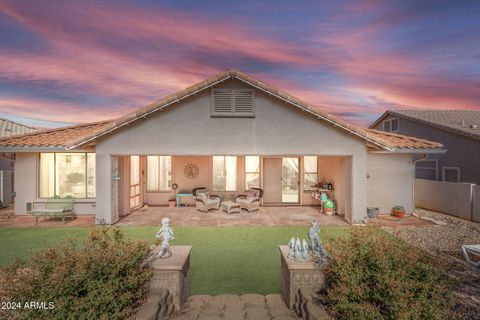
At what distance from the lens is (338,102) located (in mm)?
20625

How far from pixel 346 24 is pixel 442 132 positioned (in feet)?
37.7

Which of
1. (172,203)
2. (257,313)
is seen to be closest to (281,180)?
(172,203)

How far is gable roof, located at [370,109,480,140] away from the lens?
17.3 metres

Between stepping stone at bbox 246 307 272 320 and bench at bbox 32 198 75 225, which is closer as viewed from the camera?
stepping stone at bbox 246 307 272 320

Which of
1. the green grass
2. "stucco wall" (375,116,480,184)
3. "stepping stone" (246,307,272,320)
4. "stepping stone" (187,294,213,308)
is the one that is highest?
"stucco wall" (375,116,480,184)

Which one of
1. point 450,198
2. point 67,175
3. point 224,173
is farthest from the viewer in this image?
point 224,173

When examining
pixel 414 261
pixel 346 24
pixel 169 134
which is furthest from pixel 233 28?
pixel 414 261

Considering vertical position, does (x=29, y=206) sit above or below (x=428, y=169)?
below

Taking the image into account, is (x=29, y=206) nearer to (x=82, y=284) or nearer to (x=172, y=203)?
(x=172, y=203)

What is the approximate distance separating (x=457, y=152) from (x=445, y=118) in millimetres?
5862

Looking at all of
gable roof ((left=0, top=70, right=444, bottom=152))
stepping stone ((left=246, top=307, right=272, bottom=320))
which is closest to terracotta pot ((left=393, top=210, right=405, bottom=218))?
gable roof ((left=0, top=70, right=444, bottom=152))

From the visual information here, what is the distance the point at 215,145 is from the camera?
1106 centimetres

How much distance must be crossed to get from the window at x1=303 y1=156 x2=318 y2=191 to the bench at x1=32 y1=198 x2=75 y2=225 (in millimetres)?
11915

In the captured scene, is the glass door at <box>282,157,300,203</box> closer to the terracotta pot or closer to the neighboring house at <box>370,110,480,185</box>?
the terracotta pot
